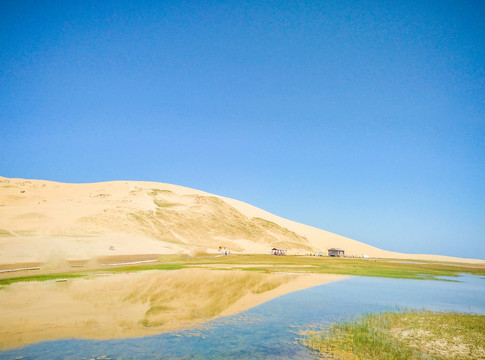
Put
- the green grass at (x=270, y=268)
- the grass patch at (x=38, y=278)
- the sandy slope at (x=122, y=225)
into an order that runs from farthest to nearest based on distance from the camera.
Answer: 1. the sandy slope at (x=122, y=225)
2. the green grass at (x=270, y=268)
3. the grass patch at (x=38, y=278)

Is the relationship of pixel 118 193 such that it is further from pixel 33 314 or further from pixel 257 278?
pixel 33 314

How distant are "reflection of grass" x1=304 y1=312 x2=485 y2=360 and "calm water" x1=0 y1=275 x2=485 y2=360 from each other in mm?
1425

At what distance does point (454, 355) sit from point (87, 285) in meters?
27.8

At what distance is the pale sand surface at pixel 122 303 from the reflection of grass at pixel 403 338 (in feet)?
24.6

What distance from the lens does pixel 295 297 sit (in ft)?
94.4

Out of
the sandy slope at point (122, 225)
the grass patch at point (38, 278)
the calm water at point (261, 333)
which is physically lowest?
the calm water at point (261, 333)

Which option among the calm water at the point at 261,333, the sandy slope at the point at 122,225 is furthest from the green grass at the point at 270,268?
the calm water at the point at 261,333

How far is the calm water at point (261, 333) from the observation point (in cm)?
1438

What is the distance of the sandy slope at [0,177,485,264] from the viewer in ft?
206

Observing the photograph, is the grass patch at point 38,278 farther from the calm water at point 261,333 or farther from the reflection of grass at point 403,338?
the reflection of grass at point 403,338

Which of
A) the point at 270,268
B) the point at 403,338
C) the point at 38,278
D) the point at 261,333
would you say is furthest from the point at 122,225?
the point at 403,338

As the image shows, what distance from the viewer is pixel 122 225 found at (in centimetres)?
9006

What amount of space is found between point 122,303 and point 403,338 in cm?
1749


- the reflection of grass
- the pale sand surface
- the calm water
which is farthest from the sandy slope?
the reflection of grass
